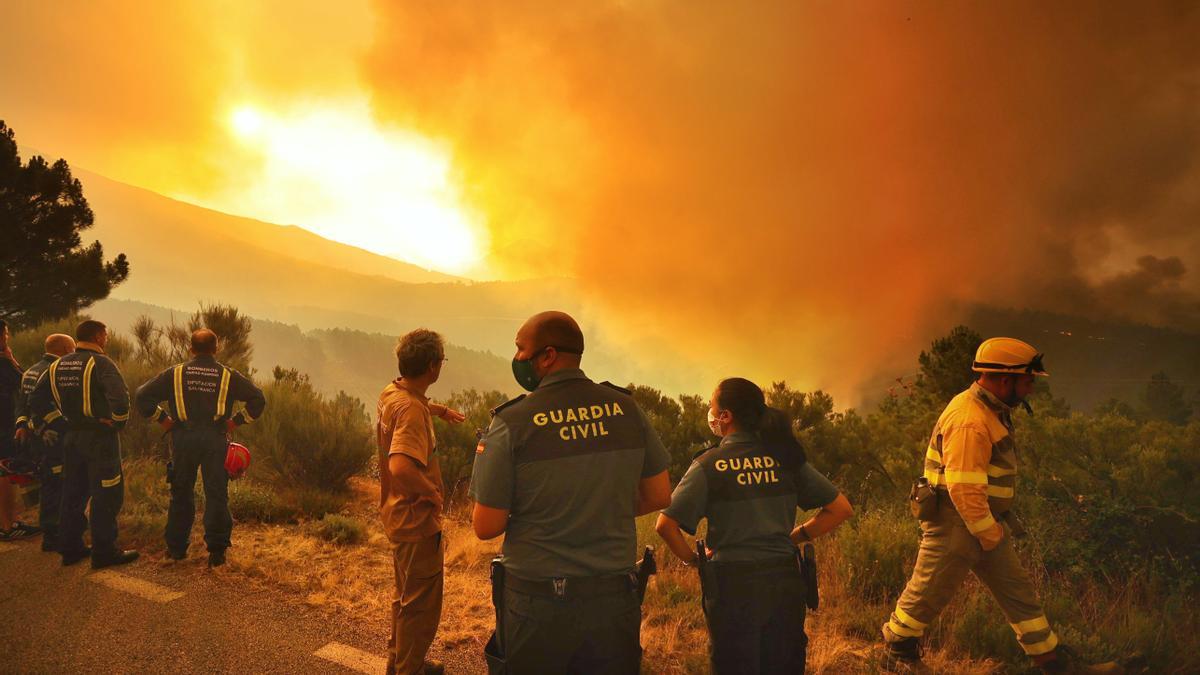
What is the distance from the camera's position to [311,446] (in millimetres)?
8711

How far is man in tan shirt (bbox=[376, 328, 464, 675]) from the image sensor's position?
3.31 m

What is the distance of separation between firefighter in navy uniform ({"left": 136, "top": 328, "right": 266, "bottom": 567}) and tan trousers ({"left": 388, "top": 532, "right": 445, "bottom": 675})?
114 inches

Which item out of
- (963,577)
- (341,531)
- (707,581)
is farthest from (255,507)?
(963,577)

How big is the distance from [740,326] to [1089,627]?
46707 millimetres

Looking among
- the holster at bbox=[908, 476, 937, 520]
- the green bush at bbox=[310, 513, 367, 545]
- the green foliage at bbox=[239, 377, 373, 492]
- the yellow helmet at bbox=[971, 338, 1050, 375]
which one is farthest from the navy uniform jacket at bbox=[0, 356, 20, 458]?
the yellow helmet at bbox=[971, 338, 1050, 375]

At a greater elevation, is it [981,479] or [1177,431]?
[1177,431]

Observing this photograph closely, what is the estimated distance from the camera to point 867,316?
1326 inches

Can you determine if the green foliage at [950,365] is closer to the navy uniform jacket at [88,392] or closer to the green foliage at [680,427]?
→ the green foliage at [680,427]

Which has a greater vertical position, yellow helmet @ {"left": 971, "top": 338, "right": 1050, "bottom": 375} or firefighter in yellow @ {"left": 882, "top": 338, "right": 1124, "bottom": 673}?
yellow helmet @ {"left": 971, "top": 338, "right": 1050, "bottom": 375}

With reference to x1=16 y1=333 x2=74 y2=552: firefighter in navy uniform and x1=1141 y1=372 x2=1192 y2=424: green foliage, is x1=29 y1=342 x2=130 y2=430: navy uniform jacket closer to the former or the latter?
x1=16 y1=333 x2=74 y2=552: firefighter in navy uniform

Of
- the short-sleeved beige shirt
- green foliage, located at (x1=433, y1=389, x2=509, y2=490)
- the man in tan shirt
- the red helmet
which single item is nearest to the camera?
the short-sleeved beige shirt

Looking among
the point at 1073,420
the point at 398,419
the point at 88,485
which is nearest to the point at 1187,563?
the point at 1073,420

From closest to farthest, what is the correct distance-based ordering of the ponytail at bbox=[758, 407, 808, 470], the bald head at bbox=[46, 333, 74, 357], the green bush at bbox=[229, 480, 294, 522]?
the ponytail at bbox=[758, 407, 808, 470] → the bald head at bbox=[46, 333, 74, 357] → the green bush at bbox=[229, 480, 294, 522]

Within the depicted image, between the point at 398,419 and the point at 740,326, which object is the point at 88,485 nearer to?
the point at 398,419
